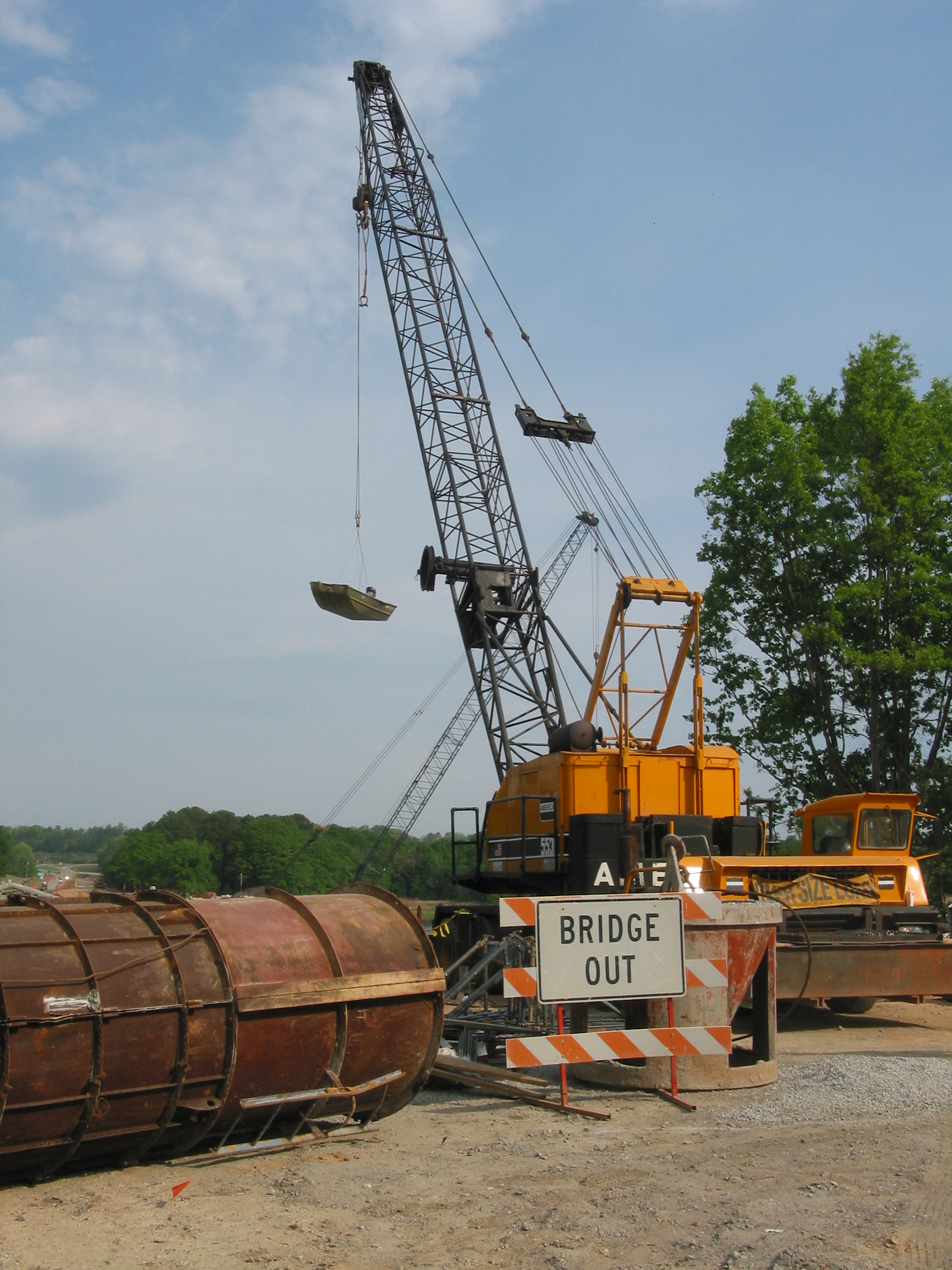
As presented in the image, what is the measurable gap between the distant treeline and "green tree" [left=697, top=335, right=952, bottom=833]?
176ft

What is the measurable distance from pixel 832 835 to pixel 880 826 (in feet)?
2.40

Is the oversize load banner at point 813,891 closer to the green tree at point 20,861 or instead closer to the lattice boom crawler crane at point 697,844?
the lattice boom crawler crane at point 697,844

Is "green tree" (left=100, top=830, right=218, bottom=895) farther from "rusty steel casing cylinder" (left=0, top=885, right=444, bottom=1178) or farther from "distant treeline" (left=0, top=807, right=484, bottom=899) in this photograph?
"rusty steel casing cylinder" (left=0, top=885, right=444, bottom=1178)

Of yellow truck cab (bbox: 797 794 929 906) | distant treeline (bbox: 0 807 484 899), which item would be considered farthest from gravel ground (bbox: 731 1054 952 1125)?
distant treeline (bbox: 0 807 484 899)

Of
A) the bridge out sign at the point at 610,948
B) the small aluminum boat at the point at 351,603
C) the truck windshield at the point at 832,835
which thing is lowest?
the bridge out sign at the point at 610,948

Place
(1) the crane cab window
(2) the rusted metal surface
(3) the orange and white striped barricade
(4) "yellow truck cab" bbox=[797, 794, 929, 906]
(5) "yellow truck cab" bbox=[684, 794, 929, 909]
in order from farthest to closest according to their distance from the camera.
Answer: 1. (1) the crane cab window
2. (4) "yellow truck cab" bbox=[797, 794, 929, 906]
3. (5) "yellow truck cab" bbox=[684, 794, 929, 909]
4. (2) the rusted metal surface
5. (3) the orange and white striped barricade

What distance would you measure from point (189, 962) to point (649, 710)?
11711 millimetres

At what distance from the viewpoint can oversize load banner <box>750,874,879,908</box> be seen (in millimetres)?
13789

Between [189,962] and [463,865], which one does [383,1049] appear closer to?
[189,962]

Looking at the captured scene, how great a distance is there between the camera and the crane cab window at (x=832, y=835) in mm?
16438

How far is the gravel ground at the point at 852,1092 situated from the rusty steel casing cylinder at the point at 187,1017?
2.56 m

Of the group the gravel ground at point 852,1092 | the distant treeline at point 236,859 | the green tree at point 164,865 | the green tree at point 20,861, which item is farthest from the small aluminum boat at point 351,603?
the green tree at point 20,861

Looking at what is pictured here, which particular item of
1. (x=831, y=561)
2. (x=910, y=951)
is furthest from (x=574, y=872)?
(x=831, y=561)

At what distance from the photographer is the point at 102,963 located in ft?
21.2
